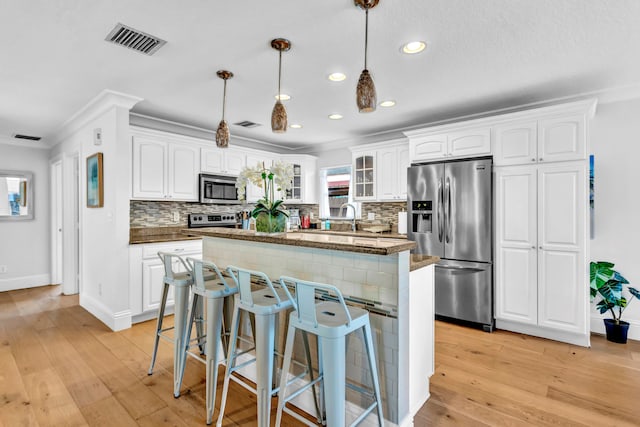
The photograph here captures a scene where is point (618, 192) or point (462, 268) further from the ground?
point (618, 192)

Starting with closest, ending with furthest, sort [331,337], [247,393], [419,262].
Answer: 1. [331,337]
2. [419,262]
3. [247,393]

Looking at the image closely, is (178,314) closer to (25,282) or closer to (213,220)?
(213,220)

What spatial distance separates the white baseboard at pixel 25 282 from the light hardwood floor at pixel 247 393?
221 centimetres

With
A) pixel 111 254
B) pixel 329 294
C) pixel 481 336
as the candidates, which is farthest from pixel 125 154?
pixel 481 336

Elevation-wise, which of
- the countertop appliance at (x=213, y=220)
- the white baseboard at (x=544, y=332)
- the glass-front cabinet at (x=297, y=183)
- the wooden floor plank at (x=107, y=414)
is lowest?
the wooden floor plank at (x=107, y=414)

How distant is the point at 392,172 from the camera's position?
4691 mm

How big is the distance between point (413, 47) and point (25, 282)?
6.55 meters

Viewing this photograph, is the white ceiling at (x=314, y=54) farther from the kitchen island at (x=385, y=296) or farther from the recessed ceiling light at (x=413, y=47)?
the kitchen island at (x=385, y=296)

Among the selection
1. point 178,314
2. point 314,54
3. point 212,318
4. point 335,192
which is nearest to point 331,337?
point 212,318

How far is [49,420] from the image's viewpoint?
6.53 ft

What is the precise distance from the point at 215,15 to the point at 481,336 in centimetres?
361

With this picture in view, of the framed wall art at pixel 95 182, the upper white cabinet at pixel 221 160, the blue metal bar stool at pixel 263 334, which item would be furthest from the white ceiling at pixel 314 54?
the blue metal bar stool at pixel 263 334

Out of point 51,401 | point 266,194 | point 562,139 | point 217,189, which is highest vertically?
point 562,139

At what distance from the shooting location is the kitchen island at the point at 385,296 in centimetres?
171
